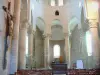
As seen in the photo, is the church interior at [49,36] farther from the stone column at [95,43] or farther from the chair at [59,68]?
the chair at [59,68]

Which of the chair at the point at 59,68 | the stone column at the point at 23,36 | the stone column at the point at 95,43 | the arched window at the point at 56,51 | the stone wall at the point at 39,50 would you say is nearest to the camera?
the chair at the point at 59,68

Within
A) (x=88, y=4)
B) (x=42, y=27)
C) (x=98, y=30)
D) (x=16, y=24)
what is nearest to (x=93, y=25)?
(x=98, y=30)

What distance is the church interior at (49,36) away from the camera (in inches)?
588

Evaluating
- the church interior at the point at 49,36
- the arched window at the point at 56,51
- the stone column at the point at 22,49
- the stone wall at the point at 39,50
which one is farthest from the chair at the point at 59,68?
the arched window at the point at 56,51

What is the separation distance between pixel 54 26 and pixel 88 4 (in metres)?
15.0

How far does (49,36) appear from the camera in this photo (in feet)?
99.4

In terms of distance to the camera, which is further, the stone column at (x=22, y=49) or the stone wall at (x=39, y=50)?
the stone wall at (x=39, y=50)

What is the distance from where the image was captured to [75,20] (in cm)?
3186

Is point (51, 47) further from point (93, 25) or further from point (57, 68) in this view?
point (57, 68)

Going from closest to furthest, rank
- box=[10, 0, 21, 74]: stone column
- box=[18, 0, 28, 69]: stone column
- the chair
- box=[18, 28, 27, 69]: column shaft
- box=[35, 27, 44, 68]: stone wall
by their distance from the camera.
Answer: box=[10, 0, 21, 74]: stone column, the chair, box=[18, 28, 27, 69]: column shaft, box=[18, 0, 28, 69]: stone column, box=[35, 27, 44, 68]: stone wall

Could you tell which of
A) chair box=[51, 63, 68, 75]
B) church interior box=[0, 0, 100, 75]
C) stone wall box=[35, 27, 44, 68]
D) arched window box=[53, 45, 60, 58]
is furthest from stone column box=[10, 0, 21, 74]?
arched window box=[53, 45, 60, 58]

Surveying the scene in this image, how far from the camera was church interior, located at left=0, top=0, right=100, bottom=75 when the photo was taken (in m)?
14.9

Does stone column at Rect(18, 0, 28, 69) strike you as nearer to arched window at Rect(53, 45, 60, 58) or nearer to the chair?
the chair

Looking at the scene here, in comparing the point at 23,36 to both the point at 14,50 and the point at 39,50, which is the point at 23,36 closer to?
the point at 14,50
